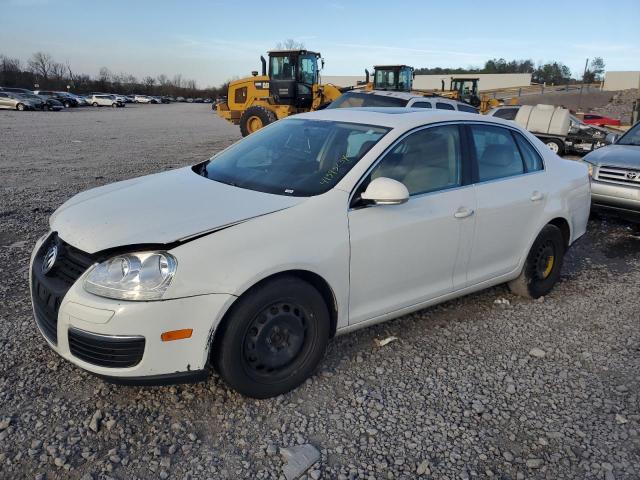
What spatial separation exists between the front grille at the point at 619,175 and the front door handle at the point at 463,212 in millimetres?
4258

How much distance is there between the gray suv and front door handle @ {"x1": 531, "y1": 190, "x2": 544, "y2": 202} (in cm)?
316

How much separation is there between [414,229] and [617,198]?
4808 millimetres

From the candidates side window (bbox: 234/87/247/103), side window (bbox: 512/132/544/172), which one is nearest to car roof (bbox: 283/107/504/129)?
side window (bbox: 512/132/544/172)

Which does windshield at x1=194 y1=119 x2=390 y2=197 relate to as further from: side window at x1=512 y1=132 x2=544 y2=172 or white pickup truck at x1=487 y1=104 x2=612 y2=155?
white pickup truck at x1=487 y1=104 x2=612 y2=155

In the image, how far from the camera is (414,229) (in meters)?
3.37

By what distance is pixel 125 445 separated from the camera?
2.60 meters

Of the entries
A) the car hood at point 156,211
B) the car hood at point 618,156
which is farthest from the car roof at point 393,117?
the car hood at point 618,156

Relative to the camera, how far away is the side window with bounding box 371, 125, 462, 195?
343 cm

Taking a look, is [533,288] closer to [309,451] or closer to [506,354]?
[506,354]

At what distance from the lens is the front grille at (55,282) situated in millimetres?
2713

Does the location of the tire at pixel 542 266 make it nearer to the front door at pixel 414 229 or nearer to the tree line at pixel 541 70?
the front door at pixel 414 229

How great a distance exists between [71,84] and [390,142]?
308ft

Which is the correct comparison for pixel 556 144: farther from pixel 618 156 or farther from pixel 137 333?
pixel 137 333

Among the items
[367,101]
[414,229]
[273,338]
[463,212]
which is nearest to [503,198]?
[463,212]
